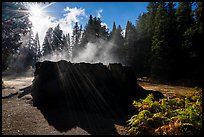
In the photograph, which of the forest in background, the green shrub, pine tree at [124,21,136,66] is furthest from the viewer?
pine tree at [124,21,136,66]

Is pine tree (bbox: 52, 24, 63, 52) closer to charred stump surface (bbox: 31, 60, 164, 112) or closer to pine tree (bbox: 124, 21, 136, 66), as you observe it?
pine tree (bbox: 124, 21, 136, 66)

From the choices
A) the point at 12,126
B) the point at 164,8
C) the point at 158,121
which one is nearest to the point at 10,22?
the point at 12,126

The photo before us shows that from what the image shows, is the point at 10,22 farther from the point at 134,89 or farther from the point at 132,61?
the point at 132,61

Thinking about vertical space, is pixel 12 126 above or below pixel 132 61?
below

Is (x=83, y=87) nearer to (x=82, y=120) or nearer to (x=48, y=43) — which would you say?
(x=82, y=120)

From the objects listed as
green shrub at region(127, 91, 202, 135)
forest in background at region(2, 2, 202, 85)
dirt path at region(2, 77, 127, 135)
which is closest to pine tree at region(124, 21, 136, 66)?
forest in background at region(2, 2, 202, 85)

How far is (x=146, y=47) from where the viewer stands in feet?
113

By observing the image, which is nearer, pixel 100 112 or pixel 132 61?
pixel 100 112

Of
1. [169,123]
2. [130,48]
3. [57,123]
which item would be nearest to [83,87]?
[57,123]

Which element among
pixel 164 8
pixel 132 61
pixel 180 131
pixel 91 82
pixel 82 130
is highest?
pixel 164 8

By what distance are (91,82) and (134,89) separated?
356 cm

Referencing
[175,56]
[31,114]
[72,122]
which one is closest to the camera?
[72,122]

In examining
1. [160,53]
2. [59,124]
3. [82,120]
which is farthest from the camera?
[160,53]

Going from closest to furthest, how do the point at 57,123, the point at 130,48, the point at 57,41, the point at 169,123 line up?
the point at 169,123 < the point at 57,123 < the point at 130,48 < the point at 57,41
